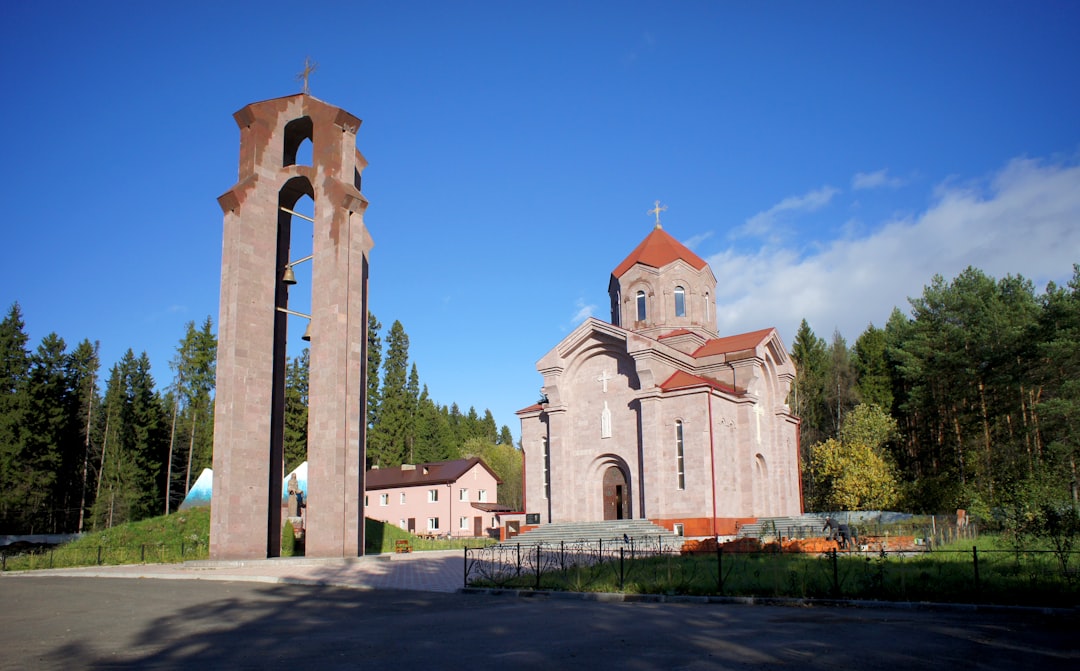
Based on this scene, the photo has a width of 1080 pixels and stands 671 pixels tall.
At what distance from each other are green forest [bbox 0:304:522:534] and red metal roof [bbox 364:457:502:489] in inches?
138

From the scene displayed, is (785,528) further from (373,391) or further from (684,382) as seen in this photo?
(373,391)

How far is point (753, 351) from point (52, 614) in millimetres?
27775

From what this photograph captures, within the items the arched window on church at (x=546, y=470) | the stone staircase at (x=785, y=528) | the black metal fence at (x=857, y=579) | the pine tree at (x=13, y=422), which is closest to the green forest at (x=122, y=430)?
the pine tree at (x=13, y=422)

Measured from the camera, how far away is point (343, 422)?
22.5 meters

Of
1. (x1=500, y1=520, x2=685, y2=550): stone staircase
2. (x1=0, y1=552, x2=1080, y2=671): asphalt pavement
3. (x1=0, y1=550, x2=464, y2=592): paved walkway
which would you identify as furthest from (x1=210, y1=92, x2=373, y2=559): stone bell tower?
(x1=500, y1=520, x2=685, y2=550): stone staircase

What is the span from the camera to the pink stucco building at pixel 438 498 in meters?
51.6

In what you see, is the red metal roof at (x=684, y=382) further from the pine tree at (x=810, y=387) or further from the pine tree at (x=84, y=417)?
the pine tree at (x=84, y=417)

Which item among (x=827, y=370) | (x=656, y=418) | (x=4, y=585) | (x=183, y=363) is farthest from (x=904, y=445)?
(x=183, y=363)

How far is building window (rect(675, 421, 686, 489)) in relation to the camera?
1216 inches

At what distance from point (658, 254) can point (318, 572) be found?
83.0ft

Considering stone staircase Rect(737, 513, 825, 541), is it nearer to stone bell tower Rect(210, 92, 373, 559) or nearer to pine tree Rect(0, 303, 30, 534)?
stone bell tower Rect(210, 92, 373, 559)

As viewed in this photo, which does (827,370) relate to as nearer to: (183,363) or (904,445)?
(904,445)

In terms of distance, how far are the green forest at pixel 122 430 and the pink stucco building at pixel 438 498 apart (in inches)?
199

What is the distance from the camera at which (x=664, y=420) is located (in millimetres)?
31609
